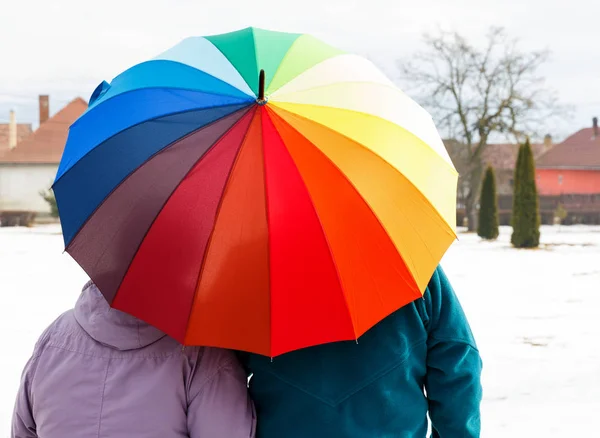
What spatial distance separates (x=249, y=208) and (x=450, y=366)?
69 cm

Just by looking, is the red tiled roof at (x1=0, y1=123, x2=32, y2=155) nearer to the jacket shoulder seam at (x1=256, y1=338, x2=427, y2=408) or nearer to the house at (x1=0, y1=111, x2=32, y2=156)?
the house at (x1=0, y1=111, x2=32, y2=156)

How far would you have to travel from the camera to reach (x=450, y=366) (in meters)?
1.83

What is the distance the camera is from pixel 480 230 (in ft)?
72.7

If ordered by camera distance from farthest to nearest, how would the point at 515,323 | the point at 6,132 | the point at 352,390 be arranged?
the point at 6,132, the point at 515,323, the point at 352,390

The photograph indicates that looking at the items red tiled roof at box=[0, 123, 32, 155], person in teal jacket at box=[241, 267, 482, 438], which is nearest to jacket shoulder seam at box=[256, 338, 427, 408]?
person in teal jacket at box=[241, 267, 482, 438]

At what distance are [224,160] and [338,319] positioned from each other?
0.43m

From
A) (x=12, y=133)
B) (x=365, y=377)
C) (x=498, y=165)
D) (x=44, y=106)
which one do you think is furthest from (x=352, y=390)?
(x=12, y=133)

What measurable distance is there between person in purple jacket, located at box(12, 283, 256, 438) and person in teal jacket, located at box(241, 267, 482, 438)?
0.08m

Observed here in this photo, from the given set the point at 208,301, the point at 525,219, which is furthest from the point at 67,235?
the point at 525,219

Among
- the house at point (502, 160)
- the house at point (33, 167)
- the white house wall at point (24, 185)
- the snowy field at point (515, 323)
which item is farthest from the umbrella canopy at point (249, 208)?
the white house wall at point (24, 185)

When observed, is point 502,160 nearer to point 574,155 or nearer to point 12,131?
point 574,155

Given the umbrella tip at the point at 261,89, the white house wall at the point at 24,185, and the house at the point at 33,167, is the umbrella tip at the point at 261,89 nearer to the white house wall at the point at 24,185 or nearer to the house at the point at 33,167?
the house at the point at 33,167

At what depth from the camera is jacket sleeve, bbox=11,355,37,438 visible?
1.76m

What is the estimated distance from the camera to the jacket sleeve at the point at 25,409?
1.76 m
